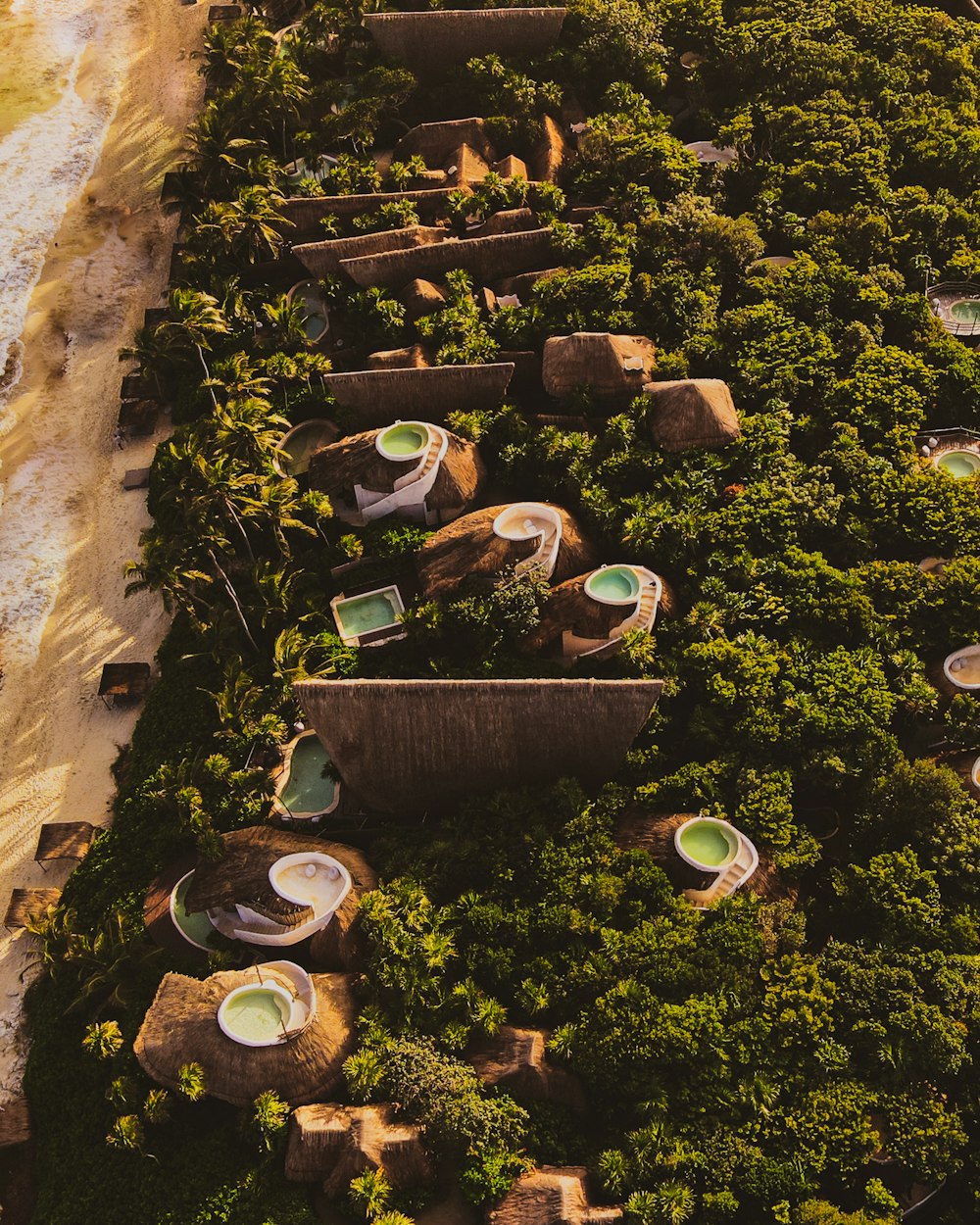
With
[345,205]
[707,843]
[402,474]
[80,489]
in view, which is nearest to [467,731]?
[707,843]

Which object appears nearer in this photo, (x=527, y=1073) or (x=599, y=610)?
(x=527, y=1073)

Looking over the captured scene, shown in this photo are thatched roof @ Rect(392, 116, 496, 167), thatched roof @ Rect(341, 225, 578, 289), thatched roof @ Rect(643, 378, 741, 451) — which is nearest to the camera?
thatched roof @ Rect(643, 378, 741, 451)

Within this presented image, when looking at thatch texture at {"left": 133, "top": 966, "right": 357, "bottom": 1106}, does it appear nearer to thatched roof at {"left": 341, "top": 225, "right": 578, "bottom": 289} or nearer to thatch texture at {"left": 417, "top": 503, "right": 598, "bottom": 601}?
thatch texture at {"left": 417, "top": 503, "right": 598, "bottom": 601}

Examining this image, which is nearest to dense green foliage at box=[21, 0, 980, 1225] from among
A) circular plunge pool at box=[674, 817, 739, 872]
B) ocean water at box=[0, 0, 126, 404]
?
circular plunge pool at box=[674, 817, 739, 872]

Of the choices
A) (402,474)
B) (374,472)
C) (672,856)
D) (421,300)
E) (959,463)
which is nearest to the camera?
(672,856)

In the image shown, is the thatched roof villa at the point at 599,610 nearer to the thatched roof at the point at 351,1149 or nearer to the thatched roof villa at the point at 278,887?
the thatched roof villa at the point at 278,887

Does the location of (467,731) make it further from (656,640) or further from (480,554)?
(656,640)

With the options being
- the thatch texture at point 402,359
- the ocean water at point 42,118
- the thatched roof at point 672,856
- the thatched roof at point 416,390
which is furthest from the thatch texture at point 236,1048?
the ocean water at point 42,118
